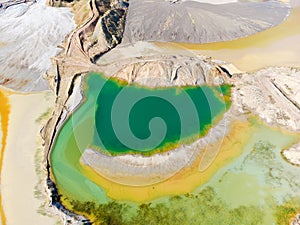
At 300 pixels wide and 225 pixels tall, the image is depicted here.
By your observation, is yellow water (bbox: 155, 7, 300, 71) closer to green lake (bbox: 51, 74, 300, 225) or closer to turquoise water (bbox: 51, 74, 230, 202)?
turquoise water (bbox: 51, 74, 230, 202)

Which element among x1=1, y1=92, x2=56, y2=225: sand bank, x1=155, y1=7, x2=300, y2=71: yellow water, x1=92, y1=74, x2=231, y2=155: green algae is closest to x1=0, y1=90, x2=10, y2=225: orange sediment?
x1=1, y1=92, x2=56, y2=225: sand bank

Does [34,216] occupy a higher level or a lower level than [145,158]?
lower

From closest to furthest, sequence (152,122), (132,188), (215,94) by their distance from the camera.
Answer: (132,188)
(152,122)
(215,94)

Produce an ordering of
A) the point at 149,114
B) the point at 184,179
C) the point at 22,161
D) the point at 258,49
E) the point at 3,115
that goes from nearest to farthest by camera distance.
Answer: the point at 184,179 → the point at 22,161 → the point at 149,114 → the point at 3,115 → the point at 258,49

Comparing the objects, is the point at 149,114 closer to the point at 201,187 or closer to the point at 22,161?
the point at 201,187

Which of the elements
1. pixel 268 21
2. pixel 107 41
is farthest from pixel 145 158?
pixel 268 21

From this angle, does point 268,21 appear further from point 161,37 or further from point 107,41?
point 107,41

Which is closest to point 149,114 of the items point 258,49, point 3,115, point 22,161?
point 22,161
